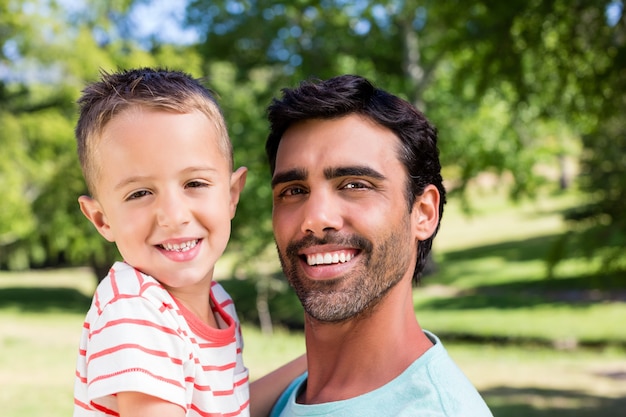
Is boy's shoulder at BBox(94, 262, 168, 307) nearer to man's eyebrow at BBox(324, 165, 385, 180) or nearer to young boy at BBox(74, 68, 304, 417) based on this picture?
young boy at BBox(74, 68, 304, 417)

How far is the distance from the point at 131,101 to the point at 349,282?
76 centimetres

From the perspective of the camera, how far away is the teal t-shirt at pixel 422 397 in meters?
1.93

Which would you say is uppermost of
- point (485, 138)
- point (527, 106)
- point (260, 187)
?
point (485, 138)

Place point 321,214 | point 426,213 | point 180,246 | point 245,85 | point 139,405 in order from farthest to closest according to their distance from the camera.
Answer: point 245,85 → point 426,213 → point 321,214 → point 180,246 → point 139,405

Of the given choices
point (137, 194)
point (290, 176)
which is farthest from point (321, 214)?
point (137, 194)

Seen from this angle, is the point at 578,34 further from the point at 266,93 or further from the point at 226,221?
the point at 266,93

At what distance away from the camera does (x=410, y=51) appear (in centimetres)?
2439

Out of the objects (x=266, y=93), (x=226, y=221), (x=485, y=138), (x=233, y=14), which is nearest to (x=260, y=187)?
(x=266, y=93)

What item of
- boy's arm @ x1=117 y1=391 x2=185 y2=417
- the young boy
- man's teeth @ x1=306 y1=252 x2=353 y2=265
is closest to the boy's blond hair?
the young boy

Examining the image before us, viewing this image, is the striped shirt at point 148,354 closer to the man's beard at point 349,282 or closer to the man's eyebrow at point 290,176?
the man's beard at point 349,282

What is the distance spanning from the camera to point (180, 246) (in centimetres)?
201

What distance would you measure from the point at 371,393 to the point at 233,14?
22354mm

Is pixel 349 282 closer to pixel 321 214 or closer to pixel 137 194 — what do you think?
pixel 321 214

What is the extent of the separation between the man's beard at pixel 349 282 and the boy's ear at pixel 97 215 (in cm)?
50
